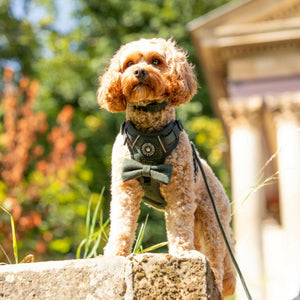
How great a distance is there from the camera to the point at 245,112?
1800cm

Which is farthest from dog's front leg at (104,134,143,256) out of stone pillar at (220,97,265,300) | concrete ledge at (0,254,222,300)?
stone pillar at (220,97,265,300)

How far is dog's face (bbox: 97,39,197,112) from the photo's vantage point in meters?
3.38

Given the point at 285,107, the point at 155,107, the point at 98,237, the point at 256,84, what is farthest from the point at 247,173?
the point at 155,107

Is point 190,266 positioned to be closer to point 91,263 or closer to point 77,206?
point 91,263

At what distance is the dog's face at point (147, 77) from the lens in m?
3.38

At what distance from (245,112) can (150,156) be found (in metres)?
14.8

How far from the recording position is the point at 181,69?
11.6 ft

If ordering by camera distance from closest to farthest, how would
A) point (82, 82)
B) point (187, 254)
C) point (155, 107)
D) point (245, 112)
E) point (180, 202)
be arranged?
1. point (187, 254)
2. point (180, 202)
3. point (155, 107)
4. point (245, 112)
5. point (82, 82)

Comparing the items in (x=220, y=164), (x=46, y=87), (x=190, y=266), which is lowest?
(x=220, y=164)

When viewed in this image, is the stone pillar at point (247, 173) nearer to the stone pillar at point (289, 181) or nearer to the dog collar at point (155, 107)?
the stone pillar at point (289, 181)

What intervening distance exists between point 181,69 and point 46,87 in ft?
65.0

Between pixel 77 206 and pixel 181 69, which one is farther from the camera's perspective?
pixel 77 206

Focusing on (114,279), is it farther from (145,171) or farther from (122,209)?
(145,171)

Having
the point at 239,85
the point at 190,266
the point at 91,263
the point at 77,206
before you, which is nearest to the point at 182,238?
the point at 190,266
